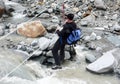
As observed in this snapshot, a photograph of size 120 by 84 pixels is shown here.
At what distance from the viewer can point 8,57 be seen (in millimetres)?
8758

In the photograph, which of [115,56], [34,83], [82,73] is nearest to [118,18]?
[115,56]

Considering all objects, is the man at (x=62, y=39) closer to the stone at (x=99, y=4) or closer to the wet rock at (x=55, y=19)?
the wet rock at (x=55, y=19)

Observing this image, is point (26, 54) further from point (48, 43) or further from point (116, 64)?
point (116, 64)

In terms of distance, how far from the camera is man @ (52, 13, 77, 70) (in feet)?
25.5

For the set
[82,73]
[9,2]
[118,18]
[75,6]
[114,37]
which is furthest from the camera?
[9,2]

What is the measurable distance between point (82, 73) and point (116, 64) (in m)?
0.88

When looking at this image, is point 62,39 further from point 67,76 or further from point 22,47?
point 22,47

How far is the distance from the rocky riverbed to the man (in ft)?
0.72

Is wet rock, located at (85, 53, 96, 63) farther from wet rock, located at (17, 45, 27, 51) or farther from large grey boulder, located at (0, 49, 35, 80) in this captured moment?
wet rock, located at (17, 45, 27, 51)

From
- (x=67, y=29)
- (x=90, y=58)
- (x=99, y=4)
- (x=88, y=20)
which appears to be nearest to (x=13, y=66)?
(x=67, y=29)

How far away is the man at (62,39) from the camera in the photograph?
25.5 feet

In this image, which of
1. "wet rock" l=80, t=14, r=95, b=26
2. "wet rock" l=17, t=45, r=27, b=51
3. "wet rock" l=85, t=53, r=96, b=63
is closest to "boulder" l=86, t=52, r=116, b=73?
"wet rock" l=85, t=53, r=96, b=63

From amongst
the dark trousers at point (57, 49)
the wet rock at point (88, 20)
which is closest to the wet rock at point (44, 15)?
the wet rock at point (88, 20)

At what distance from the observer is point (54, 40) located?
8.85m
